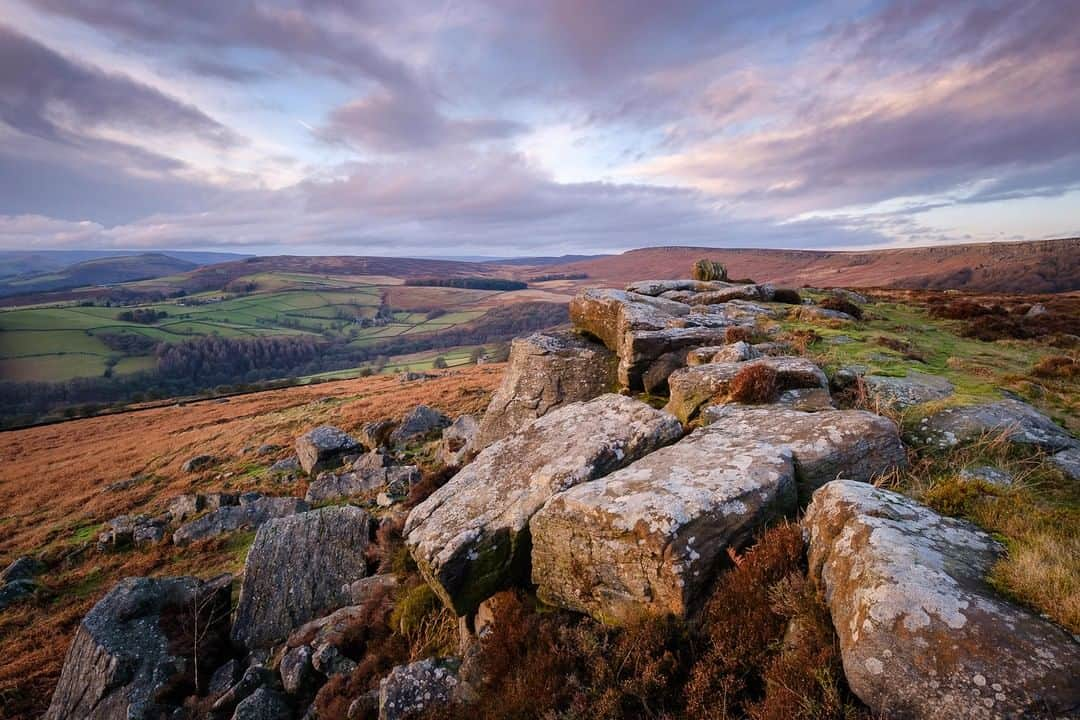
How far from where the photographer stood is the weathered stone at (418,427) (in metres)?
21.4

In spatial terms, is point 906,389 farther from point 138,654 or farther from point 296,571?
point 138,654

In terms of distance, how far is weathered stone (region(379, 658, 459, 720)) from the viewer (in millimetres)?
5414

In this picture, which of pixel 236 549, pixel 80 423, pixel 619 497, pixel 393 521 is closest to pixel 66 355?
pixel 80 423

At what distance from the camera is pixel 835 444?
19.7 feet

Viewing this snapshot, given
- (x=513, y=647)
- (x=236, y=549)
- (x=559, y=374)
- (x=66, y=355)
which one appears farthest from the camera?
(x=66, y=355)

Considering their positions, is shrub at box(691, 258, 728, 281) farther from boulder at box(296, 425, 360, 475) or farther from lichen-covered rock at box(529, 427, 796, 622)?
lichen-covered rock at box(529, 427, 796, 622)

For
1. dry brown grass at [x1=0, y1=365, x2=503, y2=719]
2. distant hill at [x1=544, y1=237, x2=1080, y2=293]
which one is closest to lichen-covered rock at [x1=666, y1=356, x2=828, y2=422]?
dry brown grass at [x1=0, y1=365, x2=503, y2=719]

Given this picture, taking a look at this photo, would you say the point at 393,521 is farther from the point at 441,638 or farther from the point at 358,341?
the point at 358,341

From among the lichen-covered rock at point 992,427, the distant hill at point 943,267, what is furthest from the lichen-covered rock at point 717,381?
the distant hill at point 943,267

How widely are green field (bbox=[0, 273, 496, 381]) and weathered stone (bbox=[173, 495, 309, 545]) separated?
97001 mm

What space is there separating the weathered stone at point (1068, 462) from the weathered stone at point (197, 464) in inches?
1369

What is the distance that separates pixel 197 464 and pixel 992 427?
35.4 metres

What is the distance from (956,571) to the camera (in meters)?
3.76

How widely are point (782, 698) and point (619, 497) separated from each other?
7.83 feet
